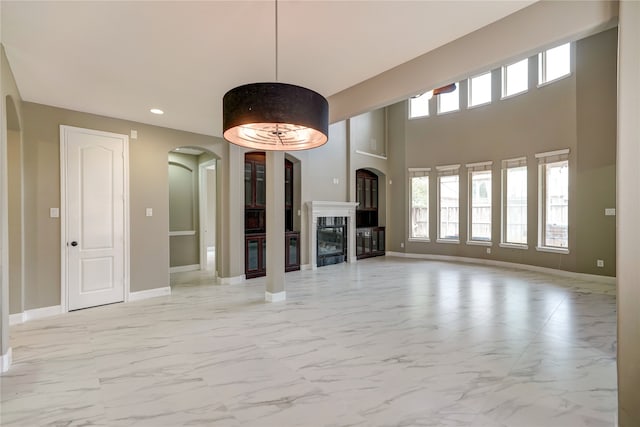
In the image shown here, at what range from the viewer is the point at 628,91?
1.80m

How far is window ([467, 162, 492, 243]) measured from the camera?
771 centimetres

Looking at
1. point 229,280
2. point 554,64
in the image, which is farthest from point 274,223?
point 554,64

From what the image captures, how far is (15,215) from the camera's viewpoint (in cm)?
366

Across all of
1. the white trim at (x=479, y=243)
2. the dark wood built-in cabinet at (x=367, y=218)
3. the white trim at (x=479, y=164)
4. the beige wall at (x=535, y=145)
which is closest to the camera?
the beige wall at (x=535, y=145)

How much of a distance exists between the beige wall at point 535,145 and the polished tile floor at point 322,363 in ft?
5.75

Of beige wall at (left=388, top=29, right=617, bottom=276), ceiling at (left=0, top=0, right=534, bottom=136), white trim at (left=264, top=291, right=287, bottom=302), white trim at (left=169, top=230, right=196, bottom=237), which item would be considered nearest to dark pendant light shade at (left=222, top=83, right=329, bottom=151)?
ceiling at (left=0, top=0, right=534, bottom=136)

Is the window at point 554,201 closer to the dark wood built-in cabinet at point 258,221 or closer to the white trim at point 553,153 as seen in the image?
the white trim at point 553,153

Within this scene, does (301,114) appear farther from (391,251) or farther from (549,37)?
(391,251)

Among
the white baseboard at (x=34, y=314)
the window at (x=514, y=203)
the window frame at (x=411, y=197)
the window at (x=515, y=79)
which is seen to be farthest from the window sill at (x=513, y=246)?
the white baseboard at (x=34, y=314)

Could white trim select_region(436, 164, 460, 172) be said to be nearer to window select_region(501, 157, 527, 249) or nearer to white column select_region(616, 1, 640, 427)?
window select_region(501, 157, 527, 249)

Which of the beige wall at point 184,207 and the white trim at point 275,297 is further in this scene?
the beige wall at point 184,207

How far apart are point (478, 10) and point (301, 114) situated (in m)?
1.52

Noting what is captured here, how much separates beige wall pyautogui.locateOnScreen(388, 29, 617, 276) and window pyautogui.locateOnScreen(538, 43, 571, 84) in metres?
0.16

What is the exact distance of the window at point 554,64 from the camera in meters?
6.24
